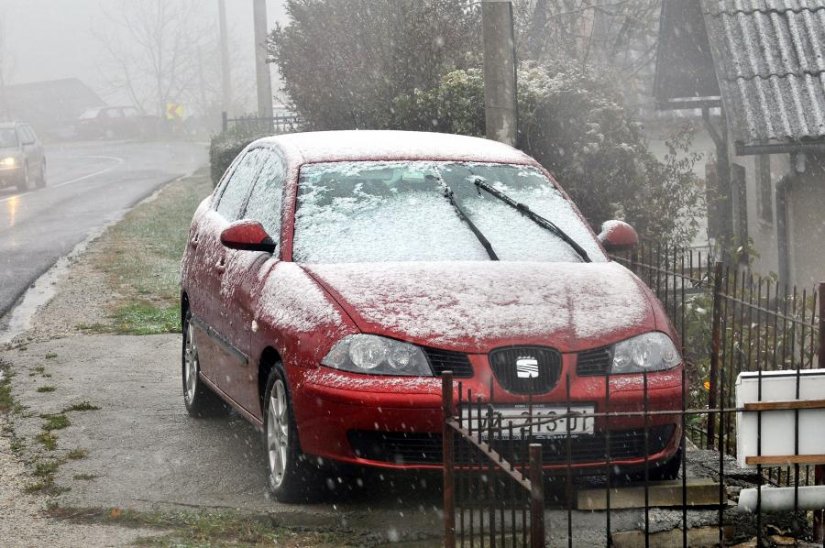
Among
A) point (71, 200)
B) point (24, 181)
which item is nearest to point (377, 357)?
point (71, 200)

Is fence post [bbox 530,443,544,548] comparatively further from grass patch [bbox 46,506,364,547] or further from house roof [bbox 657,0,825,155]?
house roof [bbox 657,0,825,155]

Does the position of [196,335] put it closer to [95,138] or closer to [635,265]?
[635,265]

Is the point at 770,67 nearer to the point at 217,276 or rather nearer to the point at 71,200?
the point at 217,276

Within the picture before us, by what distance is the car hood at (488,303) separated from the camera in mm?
5922

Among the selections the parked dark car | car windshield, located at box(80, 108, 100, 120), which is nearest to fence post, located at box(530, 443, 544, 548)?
the parked dark car

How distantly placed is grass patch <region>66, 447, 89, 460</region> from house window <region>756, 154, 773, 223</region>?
999cm

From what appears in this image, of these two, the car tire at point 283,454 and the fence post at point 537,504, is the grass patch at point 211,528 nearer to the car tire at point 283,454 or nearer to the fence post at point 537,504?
the car tire at point 283,454

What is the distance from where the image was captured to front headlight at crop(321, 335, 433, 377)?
5848 mm

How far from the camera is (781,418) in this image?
4.86 m

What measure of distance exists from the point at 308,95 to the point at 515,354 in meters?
13.9

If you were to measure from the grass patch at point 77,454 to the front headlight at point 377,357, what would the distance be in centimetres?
202

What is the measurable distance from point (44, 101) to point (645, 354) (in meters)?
91.7

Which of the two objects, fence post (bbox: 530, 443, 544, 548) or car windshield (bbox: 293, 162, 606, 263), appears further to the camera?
car windshield (bbox: 293, 162, 606, 263)

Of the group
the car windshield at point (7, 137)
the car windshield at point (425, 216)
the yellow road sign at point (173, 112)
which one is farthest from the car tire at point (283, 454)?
the yellow road sign at point (173, 112)
